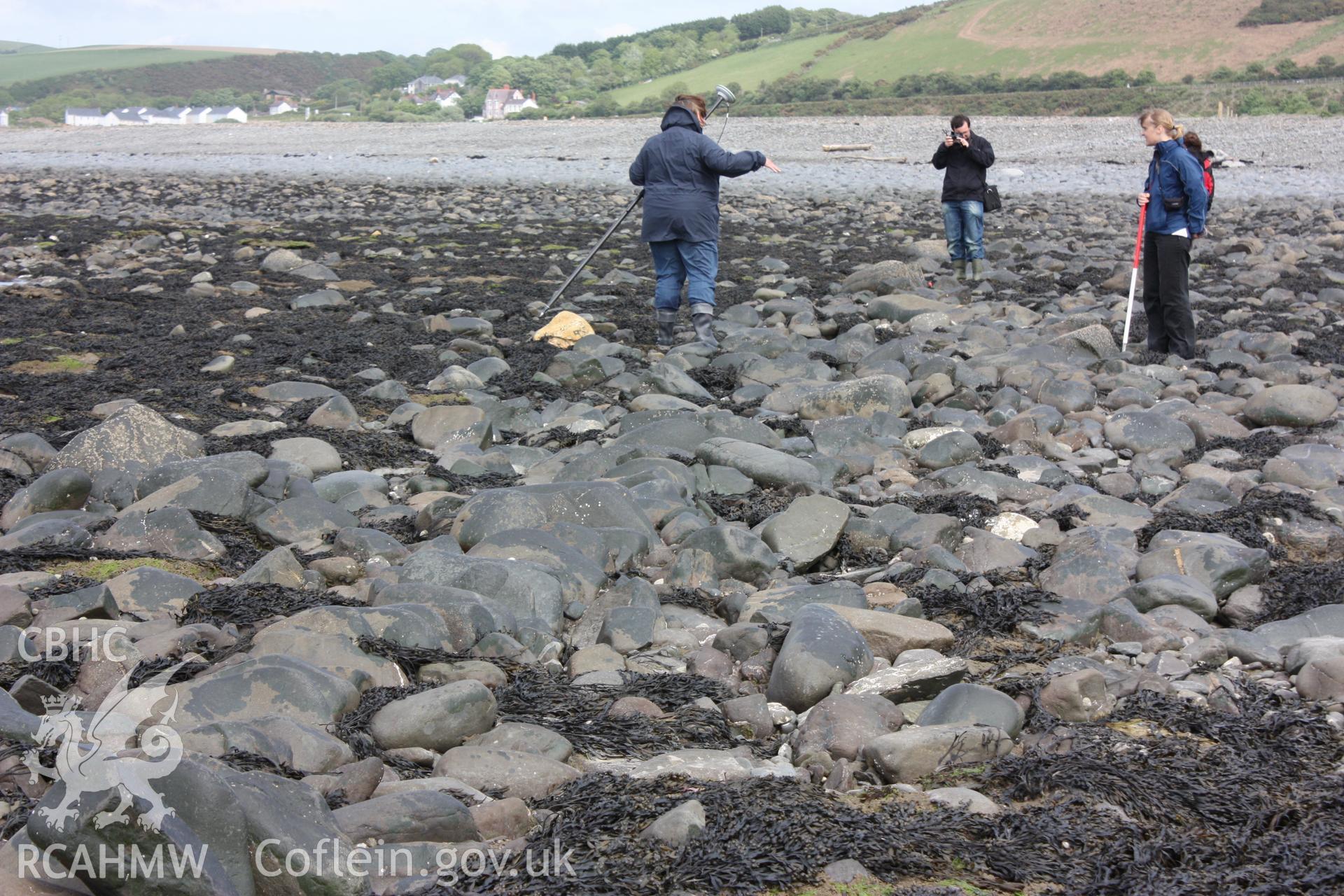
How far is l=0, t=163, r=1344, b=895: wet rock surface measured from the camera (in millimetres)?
2916

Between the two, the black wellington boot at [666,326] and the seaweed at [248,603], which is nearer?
the seaweed at [248,603]

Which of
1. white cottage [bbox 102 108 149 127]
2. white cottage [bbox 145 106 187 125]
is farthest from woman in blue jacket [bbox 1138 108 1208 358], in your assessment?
white cottage [bbox 145 106 187 125]

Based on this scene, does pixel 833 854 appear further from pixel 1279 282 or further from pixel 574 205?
pixel 574 205

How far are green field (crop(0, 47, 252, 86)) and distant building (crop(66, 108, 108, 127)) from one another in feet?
89.5

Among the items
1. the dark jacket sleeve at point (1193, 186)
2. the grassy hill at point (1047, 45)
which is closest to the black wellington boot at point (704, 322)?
the dark jacket sleeve at point (1193, 186)

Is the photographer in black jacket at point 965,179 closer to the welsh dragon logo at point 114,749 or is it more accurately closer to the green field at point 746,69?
the welsh dragon logo at point 114,749

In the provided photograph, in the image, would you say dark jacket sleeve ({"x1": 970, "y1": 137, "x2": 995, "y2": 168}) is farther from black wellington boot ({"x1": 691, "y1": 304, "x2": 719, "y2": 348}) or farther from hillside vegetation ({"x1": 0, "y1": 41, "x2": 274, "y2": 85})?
hillside vegetation ({"x1": 0, "y1": 41, "x2": 274, "y2": 85})

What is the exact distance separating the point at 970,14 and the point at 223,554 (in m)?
75.8

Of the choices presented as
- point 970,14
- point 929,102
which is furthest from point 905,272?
point 970,14

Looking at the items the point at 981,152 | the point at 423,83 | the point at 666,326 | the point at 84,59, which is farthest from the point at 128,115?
the point at 666,326

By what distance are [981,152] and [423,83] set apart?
109223 mm

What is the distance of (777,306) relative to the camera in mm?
11305

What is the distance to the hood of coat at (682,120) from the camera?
9.35 metres

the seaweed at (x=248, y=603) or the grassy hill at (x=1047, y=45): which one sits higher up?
the grassy hill at (x=1047, y=45)
